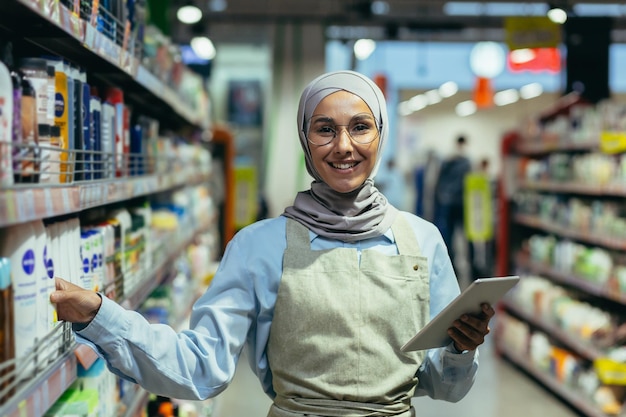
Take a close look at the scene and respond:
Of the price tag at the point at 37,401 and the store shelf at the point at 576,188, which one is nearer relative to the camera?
the price tag at the point at 37,401

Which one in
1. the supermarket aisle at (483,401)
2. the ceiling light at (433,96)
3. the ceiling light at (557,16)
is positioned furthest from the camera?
the ceiling light at (433,96)

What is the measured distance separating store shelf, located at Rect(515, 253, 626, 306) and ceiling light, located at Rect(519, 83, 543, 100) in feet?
40.7

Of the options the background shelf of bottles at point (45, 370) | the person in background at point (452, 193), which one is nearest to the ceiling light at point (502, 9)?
the person in background at point (452, 193)

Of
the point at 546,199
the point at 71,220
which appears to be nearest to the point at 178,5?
the point at 546,199

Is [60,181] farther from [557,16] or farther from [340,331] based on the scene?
[557,16]

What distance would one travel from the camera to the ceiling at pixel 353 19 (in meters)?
12.5

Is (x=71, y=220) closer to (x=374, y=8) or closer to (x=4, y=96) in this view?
(x=4, y=96)

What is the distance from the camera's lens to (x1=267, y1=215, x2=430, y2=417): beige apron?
1967 mm

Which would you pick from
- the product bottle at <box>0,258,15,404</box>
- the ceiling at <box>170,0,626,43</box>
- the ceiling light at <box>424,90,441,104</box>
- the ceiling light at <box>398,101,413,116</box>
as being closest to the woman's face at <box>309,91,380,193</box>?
the product bottle at <box>0,258,15,404</box>

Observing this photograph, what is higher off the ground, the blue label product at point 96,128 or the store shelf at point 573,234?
the blue label product at point 96,128

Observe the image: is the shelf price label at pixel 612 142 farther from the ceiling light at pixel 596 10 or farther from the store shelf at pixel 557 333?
the ceiling light at pixel 596 10

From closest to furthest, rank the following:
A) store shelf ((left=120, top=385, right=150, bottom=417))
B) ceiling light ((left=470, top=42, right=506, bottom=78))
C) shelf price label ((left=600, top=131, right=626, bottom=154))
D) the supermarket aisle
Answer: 1. store shelf ((left=120, top=385, right=150, bottom=417))
2. shelf price label ((left=600, top=131, right=626, bottom=154))
3. the supermarket aisle
4. ceiling light ((left=470, top=42, right=506, bottom=78))

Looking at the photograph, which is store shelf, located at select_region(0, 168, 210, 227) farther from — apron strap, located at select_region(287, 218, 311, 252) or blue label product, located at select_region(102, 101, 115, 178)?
apron strap, located at select_region(287, 218, 311, 252)

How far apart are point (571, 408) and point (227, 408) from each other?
2528 mm
